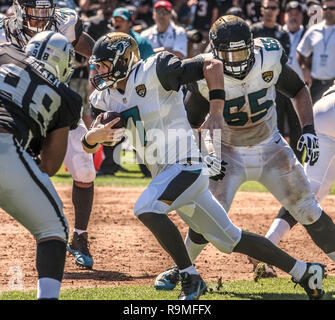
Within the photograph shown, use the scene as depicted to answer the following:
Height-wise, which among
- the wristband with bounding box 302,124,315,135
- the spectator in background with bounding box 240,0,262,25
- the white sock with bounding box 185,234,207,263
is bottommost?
the white sock with bounding box 185,234,207,263

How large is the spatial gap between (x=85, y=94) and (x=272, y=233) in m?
6.16

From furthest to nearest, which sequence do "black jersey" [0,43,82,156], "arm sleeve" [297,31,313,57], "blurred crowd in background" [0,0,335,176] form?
"arm sleeve" [297,31,313,57] → "blurred crowd in background" [0,0,335,176] → "black jersey" [0,43,82,156]

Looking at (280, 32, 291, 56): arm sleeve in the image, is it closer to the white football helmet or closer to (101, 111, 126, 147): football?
(101, 111, 126, 147): football

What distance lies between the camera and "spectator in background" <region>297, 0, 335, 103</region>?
1076cm

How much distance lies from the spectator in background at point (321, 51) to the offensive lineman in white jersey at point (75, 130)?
502 centimetres

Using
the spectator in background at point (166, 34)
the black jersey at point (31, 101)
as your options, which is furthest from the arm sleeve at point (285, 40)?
the black jersey at point (31, 101)

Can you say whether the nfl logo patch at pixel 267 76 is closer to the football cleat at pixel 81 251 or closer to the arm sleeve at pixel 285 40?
the football cleat at pixel 81 251

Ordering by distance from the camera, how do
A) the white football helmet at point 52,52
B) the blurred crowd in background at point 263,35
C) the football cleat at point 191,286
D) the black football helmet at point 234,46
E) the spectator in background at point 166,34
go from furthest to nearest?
the spectator in background at point 166,34 → the blurred crowd in background at point 263,35 → the black football helmet at point 234,46 → the football cleat at point 191,286 → the white football helmet at point 52,52

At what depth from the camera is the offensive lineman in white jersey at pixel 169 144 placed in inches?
193

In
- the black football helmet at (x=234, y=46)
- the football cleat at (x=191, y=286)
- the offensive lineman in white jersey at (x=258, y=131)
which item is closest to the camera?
the football cleat at (x=191, y=286)

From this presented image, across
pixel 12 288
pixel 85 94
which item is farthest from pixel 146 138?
pixel 85 94

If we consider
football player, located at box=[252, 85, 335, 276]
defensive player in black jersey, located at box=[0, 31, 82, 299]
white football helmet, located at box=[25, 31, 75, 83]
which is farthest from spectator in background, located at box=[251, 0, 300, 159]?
defensive player in black jersey, located at box=[0, 31, 82, 299]

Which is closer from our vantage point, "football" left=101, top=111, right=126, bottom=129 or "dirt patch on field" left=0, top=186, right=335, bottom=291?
"football" left=101, top=111, right=126, bottom=129

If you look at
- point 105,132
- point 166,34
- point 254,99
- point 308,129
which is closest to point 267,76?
point 254,99
